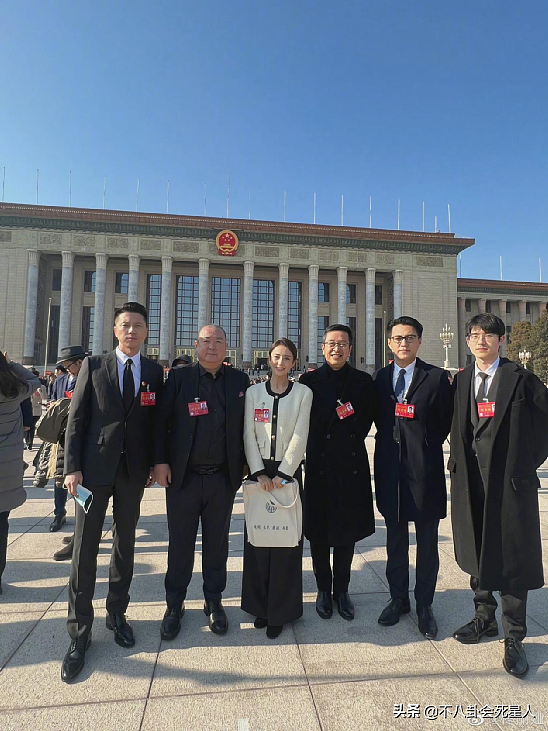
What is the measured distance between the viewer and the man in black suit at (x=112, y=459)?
273 centimetres

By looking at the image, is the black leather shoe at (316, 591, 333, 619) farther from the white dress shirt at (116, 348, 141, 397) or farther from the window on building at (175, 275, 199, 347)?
the window on building at (175, 275, 199, 347)

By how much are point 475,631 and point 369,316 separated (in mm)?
40677

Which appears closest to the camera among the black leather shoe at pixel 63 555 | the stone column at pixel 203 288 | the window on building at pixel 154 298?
the black leather shoe at pixel 63 555

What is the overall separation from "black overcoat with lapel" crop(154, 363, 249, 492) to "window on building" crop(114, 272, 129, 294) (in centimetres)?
4133

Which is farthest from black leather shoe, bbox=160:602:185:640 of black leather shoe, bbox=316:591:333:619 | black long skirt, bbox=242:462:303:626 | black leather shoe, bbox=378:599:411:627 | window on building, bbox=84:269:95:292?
window on building, bbox=84:269:95:292

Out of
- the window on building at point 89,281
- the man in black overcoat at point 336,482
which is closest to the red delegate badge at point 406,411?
the man in black overcoat at point 336,482

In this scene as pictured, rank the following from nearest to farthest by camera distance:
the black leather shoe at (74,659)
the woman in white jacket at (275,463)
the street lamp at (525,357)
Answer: the black leather shoe at (74,659)
the woman in white jacket at (275,463)
the street lamp at (525,357)

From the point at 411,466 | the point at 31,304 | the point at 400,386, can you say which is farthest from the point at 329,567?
the point at 31,304

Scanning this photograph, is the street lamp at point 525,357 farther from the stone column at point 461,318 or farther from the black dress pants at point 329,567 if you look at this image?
the black dress pants at point 329,567

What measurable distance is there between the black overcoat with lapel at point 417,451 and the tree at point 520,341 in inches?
1501

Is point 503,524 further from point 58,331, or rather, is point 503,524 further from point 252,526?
point 58,331

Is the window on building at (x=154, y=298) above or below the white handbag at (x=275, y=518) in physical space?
above

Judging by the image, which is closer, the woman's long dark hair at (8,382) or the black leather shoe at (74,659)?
the black leather shoe at (74,659)

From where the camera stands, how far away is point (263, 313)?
42812 millimetres
